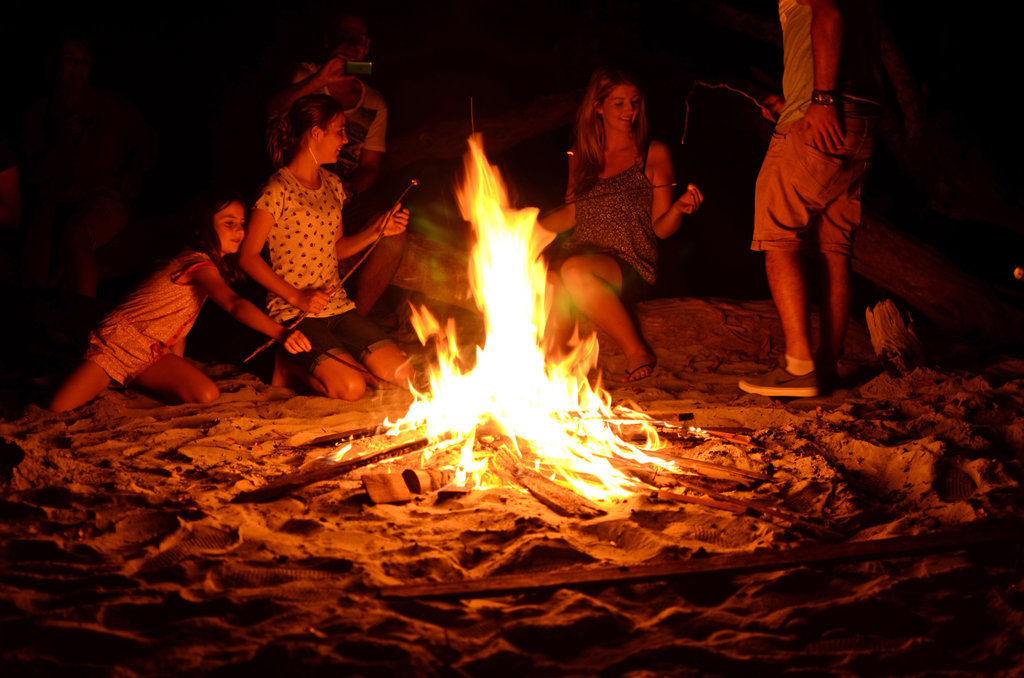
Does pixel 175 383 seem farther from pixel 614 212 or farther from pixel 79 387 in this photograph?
pixel 614 212

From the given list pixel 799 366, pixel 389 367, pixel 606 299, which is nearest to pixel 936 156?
pixel 799 366

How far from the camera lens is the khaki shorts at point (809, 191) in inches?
178

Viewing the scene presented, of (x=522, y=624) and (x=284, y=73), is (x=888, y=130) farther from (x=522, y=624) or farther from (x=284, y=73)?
(x=522, y=624)

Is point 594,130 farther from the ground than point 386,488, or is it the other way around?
point 594,130

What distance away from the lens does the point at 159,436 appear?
4242mm

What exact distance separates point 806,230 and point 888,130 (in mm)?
2912

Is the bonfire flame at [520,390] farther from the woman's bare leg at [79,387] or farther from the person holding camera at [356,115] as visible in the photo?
the woman's bare leg at [79,387]

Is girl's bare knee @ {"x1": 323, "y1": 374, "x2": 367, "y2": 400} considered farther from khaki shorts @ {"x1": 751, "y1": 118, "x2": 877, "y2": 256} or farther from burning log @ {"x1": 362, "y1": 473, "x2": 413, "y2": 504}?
khaki shorts @ {"x1": 751, "y1": 118, "x2": 877, "y2": 256}

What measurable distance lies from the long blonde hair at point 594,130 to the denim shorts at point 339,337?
180 cm

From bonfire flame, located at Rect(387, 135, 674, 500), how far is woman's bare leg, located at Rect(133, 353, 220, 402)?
4.62 feet

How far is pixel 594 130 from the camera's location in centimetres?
565

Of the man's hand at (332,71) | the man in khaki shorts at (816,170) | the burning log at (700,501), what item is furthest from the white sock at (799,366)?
the man's hand at (332,71)

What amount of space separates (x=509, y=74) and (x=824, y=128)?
18.0ft

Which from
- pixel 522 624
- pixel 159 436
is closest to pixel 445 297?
pixel 159 436
